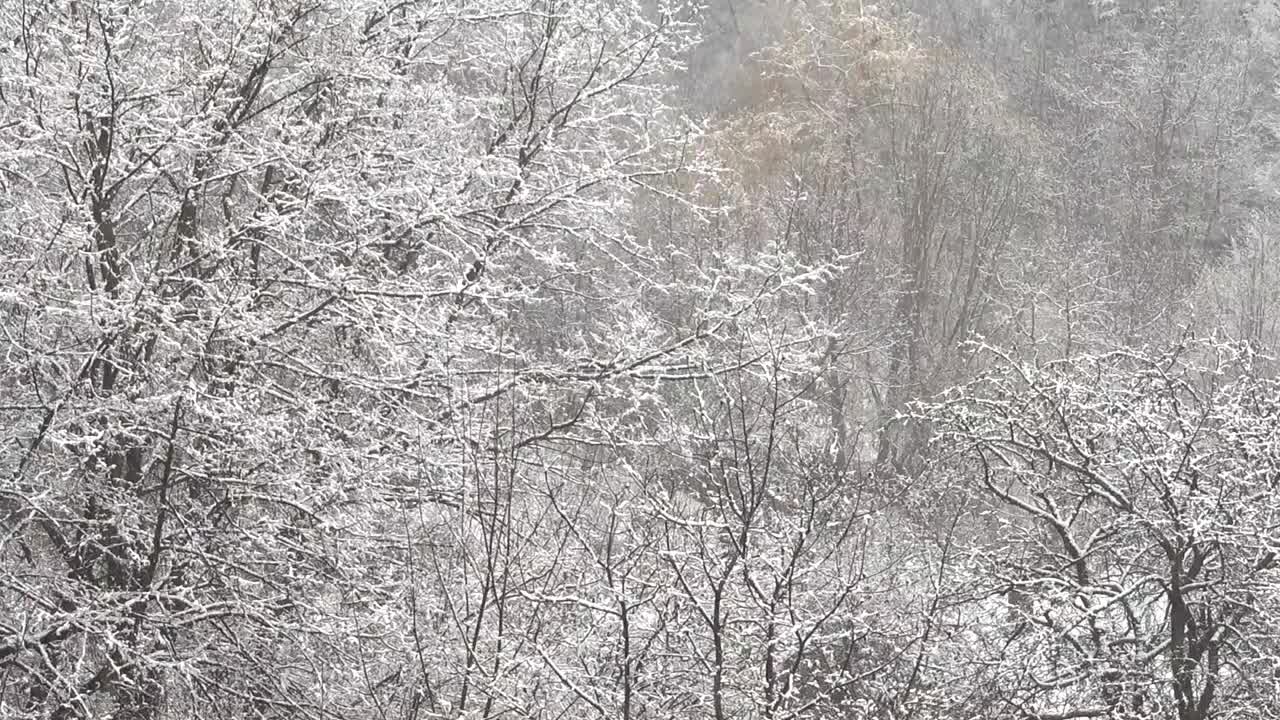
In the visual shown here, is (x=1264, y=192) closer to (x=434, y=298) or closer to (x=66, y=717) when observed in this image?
(x=434, y=298)

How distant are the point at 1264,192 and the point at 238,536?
2802 cm

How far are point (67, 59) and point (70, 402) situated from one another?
175 centimetres

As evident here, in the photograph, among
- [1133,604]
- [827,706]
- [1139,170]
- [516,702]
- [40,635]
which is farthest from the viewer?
[1139,170]

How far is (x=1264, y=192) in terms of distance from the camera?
28156mm

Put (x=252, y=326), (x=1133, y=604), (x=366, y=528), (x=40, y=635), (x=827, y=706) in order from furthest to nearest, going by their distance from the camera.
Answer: (x=1133, y=604) → (x=366, y=528) → (x=252, y=326) → (x=40, y=635) → (x=827, y=706)

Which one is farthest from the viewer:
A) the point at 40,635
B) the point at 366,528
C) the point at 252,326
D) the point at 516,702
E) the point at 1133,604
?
the point at 1133,604

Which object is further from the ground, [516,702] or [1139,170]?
[1139,170]

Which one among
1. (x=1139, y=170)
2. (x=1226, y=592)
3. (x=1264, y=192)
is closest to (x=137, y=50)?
(x=1226, y=592)

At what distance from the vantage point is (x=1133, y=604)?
7266 millimetres

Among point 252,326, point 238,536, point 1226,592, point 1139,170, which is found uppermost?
point 1139,170

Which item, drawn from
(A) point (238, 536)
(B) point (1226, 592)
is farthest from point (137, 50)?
(B) point (1226, 592)

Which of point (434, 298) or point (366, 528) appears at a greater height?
point (434, 298)

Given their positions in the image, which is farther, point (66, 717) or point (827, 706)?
point (66, 717)

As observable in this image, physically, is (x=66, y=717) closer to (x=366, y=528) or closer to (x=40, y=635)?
(x=40, y=635)
